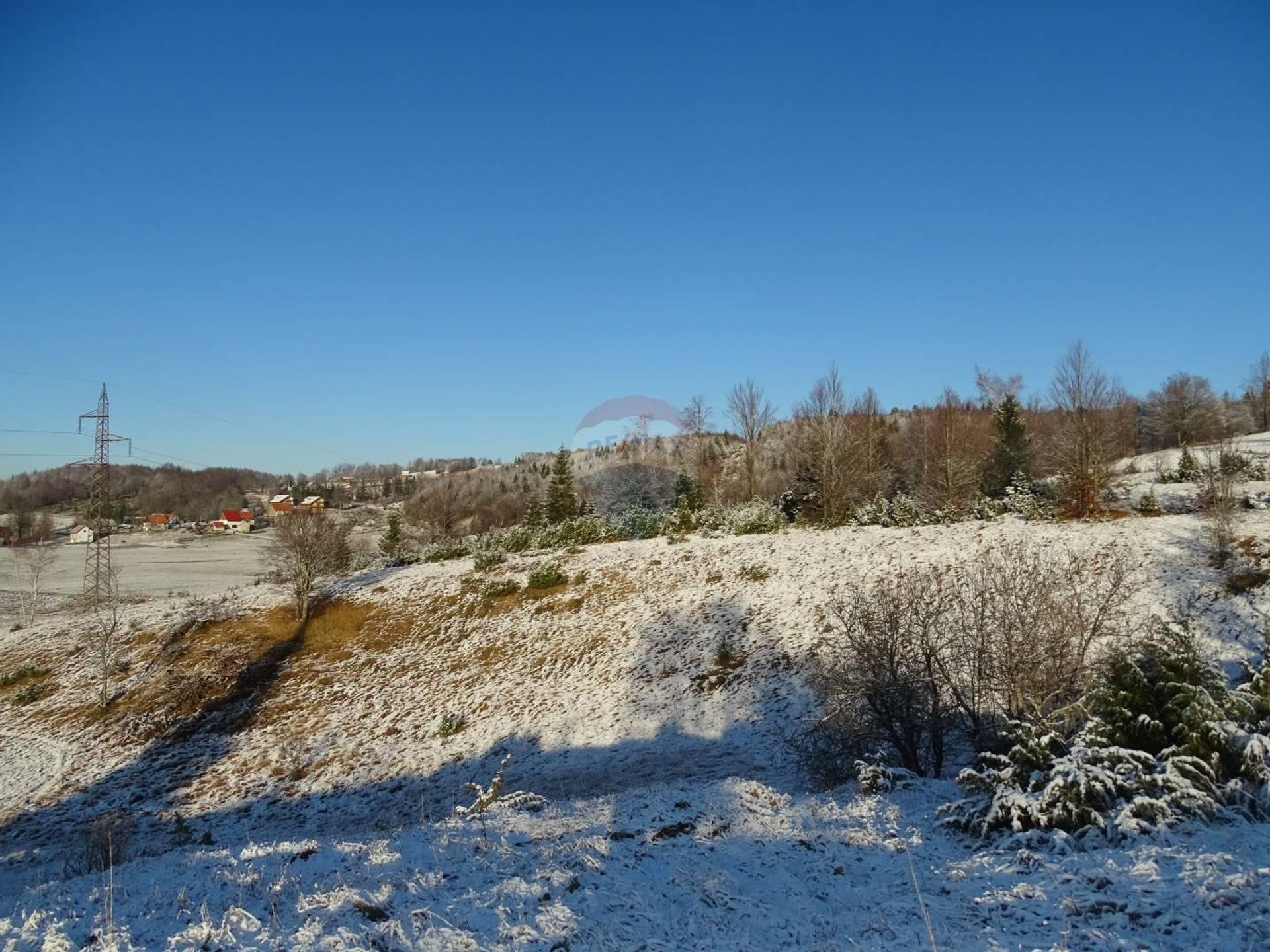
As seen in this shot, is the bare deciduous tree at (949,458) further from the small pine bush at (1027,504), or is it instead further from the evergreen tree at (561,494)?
the evergreen tree at (561,494)

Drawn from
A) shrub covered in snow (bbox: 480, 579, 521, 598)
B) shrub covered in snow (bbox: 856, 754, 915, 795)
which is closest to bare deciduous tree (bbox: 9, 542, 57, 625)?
shrub covered in snow (bbox: 480, 579, 521, 598)

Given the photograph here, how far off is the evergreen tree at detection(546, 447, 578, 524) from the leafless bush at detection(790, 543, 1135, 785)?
35.1 m

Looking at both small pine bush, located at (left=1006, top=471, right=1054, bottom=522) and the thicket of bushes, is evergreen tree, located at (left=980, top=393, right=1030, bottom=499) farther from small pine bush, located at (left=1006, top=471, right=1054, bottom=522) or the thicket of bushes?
the thicket of bushes

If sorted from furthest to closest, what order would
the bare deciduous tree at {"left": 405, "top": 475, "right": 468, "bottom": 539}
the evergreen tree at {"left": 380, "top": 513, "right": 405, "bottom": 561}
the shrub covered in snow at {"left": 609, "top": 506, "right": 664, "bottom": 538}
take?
the bare deciduous tree at {"left": 405, "top": 475, "right": 468, "bottom": 539} → the evergreen tree at {"left": 380, "top": 513, "right": 405, "bottom": 561} → the shrub covered in snow at {"left": 609, "top": 506, "right": 664, "bottom": 538}

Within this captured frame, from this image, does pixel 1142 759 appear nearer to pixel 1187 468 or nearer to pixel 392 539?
pixel 1187 468

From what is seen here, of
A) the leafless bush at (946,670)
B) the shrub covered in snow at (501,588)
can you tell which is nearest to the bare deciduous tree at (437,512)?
the shrub covered in snow at (501,588)

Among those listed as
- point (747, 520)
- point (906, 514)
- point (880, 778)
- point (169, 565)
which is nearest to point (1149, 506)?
point (906, 514)

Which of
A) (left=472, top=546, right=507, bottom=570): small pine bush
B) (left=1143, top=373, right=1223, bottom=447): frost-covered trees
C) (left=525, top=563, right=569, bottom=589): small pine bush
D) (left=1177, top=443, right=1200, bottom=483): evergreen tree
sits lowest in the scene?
(left=525, top=563, right=569, bottom=589): small pine bush

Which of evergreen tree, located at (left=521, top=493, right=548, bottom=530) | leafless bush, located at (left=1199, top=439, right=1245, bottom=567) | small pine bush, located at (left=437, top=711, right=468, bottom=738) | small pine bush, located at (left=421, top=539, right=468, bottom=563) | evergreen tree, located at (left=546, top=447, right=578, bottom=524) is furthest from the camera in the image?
evergreen tree, located at (left=546, top=447, right=578, bottom=524)

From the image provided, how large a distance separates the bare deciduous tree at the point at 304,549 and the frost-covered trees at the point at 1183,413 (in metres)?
59.0

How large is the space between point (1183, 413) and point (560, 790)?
66.7m

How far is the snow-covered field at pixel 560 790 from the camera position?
489cm

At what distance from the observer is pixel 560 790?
39.3 ft

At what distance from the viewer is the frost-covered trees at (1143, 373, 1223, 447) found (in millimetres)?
53531
